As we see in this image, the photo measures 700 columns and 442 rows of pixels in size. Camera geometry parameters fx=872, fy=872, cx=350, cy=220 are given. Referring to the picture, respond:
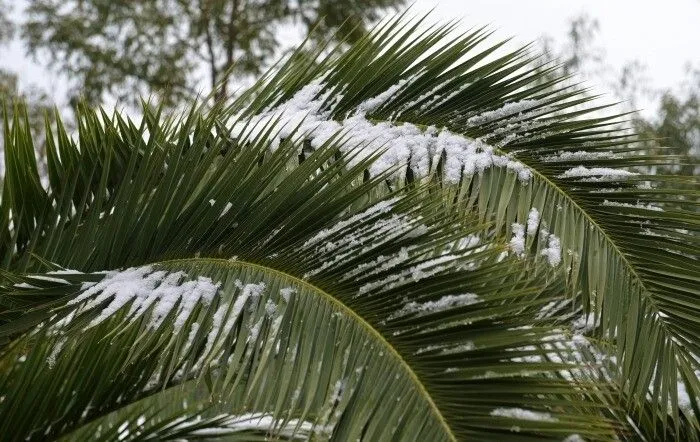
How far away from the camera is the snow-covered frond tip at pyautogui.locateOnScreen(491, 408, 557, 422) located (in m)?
1.46

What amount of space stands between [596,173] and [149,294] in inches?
52.6

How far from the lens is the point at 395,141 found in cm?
264

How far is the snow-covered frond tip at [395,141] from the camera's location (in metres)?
2.58

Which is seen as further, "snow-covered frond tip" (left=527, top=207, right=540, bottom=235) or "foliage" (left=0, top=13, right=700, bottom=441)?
"snow-covered frond tip" (left=527, top=207, right=540, bottom=235)

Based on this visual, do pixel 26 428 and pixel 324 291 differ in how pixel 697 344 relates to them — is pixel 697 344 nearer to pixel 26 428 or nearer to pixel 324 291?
pixel 324 291

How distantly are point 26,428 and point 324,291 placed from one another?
2.83ft

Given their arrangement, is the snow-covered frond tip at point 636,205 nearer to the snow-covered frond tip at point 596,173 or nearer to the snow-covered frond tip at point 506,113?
the snow-covered frond tip at point 596,173

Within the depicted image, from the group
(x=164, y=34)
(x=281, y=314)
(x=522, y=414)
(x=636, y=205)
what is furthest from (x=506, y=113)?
(x=164, y=34)

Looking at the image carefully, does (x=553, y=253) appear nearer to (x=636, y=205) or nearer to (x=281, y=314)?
(x=636, y=205)

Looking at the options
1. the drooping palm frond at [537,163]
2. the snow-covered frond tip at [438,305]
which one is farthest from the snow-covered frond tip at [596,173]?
the snow-covered frond tip at [438,305]

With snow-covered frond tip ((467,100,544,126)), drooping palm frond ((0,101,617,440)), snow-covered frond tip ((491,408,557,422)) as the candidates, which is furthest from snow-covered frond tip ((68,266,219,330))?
snow-covered frond tip ((467,100,544,126))

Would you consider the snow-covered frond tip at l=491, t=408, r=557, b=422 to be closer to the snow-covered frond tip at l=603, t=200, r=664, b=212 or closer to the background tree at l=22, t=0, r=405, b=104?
the snow-covered frond tip at l=603, t=200, r=664, b=212

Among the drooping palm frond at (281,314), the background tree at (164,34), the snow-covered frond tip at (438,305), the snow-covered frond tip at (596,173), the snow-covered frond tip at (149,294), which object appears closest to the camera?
the drooping palm frond at (281,314)

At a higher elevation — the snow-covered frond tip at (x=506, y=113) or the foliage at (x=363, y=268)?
the snow-covered frond tip at (x=506, y=113)
